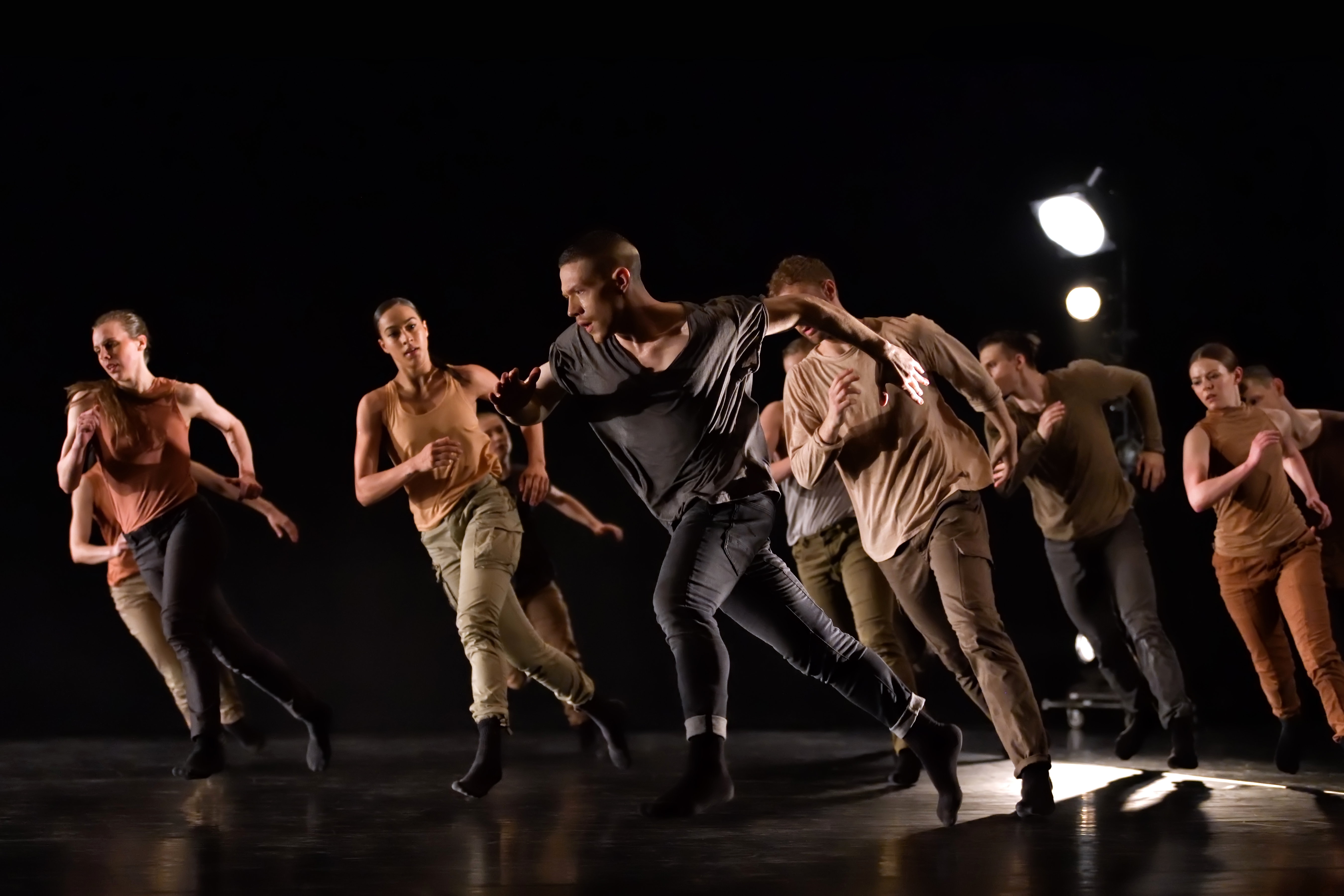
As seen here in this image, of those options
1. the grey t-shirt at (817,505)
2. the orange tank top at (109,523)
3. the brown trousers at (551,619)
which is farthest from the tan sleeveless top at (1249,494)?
the orange tank top at (109,523)

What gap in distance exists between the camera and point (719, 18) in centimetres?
619

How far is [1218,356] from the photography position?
16.1 ft

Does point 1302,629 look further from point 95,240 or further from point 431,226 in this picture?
point 95,240

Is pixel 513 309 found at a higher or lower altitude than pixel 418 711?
higher

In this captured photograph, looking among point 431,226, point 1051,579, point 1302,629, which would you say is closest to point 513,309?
point 431,226

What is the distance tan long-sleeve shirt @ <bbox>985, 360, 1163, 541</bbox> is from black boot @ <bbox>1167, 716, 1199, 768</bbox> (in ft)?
2.51

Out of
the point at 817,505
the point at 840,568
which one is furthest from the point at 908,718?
the point at 817,505

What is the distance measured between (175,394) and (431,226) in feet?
7.07

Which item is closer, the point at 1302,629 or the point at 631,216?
the point at 1302,629

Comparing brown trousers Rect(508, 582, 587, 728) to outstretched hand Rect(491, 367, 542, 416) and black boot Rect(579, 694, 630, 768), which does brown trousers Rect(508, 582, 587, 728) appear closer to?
black boot Rect(579, 694, 630, 768)

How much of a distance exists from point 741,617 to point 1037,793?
38.1 inches

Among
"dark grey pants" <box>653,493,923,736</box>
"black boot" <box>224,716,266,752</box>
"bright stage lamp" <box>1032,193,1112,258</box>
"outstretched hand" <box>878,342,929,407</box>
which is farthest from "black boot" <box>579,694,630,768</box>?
"bright stage lamp" <box>1032,193,1112,258</box>

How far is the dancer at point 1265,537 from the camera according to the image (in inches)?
183

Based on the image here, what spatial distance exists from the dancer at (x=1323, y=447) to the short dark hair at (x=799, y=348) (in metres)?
1.66
